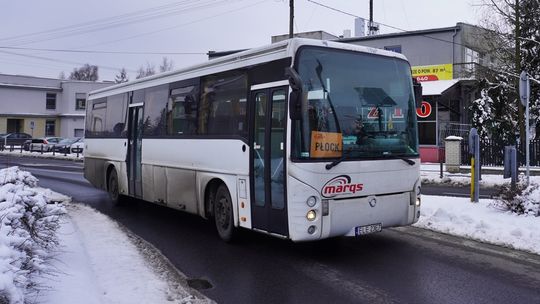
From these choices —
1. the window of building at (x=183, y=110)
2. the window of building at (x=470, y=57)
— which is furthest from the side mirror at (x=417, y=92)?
the window of building at (x=470, y=57)

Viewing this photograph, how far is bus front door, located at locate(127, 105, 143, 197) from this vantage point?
38.4 ft

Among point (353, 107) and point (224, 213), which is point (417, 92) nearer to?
point (353, 107)

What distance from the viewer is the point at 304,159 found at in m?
6.80

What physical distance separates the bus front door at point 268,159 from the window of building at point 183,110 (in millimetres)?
2001

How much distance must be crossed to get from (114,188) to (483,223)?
8828mm

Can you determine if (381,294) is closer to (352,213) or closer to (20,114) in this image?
(352,213)

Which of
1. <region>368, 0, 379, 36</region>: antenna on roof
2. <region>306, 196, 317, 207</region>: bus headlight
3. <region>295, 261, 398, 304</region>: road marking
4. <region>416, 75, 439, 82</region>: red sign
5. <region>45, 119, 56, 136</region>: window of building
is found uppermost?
<region>368, 0, 379, 36</region>: antenna on roof

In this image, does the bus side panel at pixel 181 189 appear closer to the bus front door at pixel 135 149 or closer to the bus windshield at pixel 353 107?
the bus front door at pixel 135 149

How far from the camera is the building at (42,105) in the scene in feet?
214

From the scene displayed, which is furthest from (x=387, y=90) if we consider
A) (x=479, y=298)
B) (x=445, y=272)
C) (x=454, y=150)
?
(x=454, y=150)

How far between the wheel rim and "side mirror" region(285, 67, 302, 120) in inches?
94.8

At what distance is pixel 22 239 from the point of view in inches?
200

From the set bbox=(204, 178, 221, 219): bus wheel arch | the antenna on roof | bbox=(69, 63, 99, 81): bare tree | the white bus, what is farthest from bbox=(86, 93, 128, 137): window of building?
bbox=(69, 63, 99, 81): bare tree

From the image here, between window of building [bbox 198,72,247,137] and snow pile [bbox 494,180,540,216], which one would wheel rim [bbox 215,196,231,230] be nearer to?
window of building [bbox 198,72,247,137]
